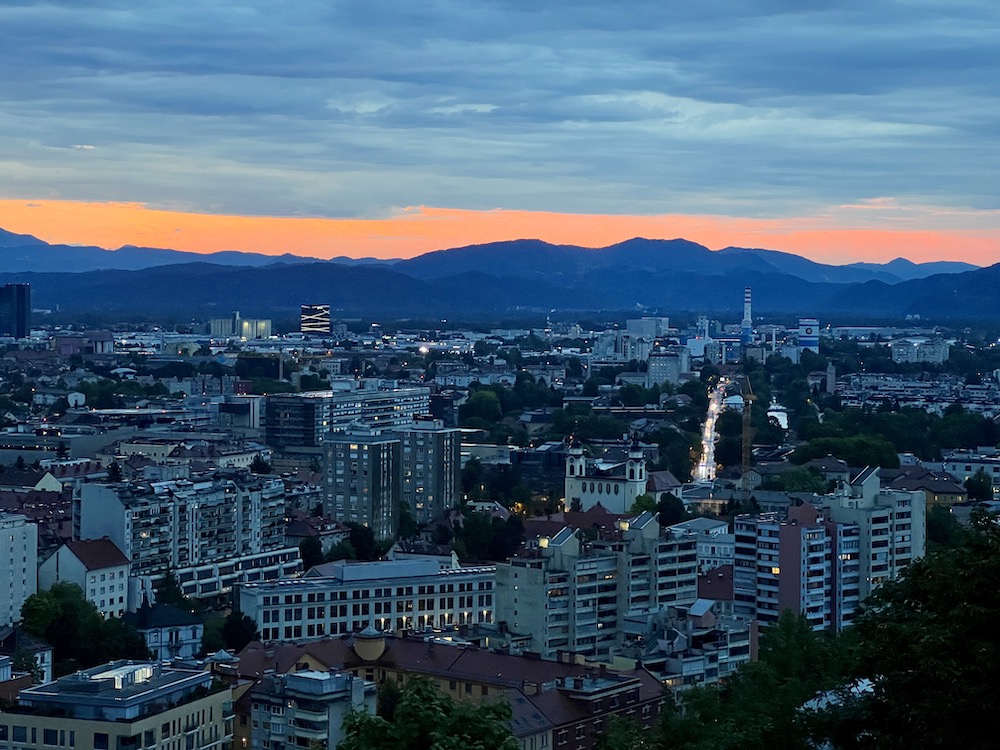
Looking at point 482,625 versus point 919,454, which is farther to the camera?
point 919,454

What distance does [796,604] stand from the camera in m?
23.2

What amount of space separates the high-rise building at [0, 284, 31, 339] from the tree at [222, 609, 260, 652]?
81904 millimetres

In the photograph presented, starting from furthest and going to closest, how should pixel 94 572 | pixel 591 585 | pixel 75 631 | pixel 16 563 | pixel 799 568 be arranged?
pixel 94 572 < pixel 16 563 < pixel 799 568 < pixel 591 585 < pixel 75 631

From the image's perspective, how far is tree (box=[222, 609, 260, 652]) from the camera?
21.4 m

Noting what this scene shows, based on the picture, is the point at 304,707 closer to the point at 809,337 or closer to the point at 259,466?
the point at 259,466

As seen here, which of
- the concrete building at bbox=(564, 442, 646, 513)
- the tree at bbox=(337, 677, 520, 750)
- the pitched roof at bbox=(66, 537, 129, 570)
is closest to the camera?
the tree at bbox=(337, 677, 520, 750)

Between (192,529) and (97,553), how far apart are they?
3064mm

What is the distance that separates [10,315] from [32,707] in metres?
89.9

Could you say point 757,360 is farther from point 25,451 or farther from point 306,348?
point 25,451

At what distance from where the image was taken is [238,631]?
21.5 m

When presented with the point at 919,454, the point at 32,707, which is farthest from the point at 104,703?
the point at 919,454

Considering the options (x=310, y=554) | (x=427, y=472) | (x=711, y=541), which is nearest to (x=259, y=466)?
Result: (x=427, y=472)

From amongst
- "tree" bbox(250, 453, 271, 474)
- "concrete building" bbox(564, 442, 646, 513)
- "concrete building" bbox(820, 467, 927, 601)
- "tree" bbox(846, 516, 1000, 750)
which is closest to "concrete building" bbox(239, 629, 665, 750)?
"concrete building" bbox(820, 467, 927, 601)

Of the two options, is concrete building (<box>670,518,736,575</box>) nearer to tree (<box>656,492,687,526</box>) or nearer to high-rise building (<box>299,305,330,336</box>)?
tree (<box>656,492,687,526</box>)
